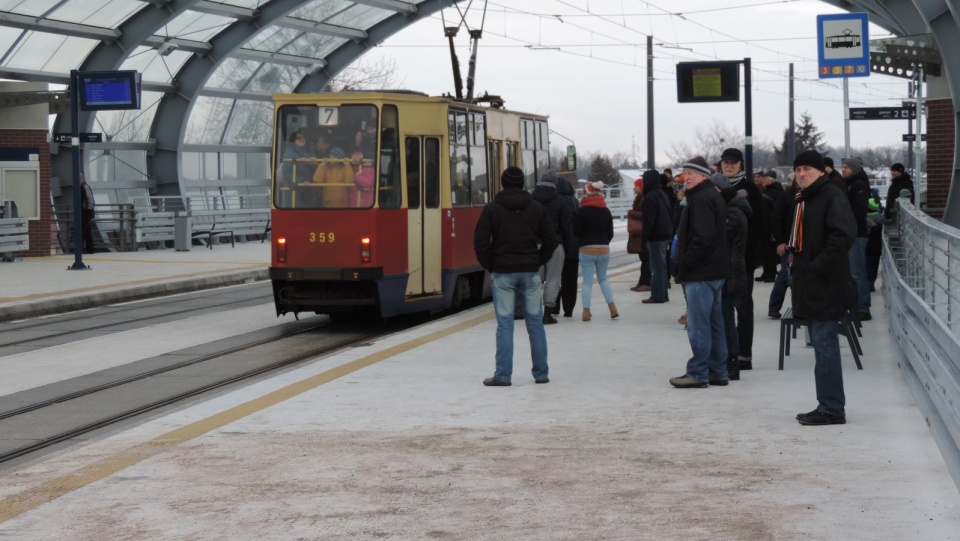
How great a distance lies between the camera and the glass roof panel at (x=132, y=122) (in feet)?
108

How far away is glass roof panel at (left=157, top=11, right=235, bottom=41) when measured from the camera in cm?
3169

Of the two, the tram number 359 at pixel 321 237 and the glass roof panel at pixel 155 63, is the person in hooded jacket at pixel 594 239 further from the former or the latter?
the glass roof panel at pixel 155 63

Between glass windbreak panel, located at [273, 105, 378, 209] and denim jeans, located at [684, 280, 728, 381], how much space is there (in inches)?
232

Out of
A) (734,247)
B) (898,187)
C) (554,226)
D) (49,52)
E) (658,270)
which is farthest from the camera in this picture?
(49,52)

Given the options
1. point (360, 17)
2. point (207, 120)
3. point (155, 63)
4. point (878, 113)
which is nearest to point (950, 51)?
point (878, 113)

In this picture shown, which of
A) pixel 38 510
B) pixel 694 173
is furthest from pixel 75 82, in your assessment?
pixel 38 510

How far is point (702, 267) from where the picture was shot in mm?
10000

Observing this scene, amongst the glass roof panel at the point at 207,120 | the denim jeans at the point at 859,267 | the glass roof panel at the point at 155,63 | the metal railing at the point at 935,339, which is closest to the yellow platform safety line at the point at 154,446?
the metal railing at the point at 935,339

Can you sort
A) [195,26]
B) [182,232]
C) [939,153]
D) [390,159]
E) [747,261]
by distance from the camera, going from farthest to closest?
1. [195,26]
2. [182,232]
3. [939,153]
4. [390,159]
5. [747,261]

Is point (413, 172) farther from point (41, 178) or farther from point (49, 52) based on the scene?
point (49, 52)

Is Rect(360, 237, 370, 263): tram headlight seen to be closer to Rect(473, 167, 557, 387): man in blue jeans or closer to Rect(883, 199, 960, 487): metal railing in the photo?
Rect(473, 167, 557, 387): man in blue jeans

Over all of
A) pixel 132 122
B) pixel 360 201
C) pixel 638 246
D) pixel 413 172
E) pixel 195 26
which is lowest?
pixel 638 246

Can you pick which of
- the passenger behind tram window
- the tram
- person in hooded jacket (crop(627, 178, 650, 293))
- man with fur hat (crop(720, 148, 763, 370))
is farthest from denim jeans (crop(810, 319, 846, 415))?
person in hooded jacket (crop(627, 178, 650, 293))

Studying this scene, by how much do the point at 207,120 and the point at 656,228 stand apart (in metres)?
21.5
